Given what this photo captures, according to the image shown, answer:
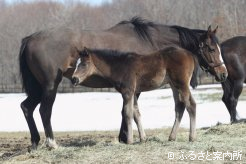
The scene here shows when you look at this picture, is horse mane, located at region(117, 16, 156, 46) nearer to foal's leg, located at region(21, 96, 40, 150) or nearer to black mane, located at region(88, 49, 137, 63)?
black mane, located at region(88, 49, 137, 63)

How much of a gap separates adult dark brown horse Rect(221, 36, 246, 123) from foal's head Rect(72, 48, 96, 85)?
4917 mm

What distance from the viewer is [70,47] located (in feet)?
29.4

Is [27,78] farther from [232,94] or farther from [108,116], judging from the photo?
[108,116]

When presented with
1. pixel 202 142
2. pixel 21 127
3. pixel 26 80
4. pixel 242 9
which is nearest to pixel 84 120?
pixel 21 127

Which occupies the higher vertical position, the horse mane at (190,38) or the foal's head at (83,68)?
the horse mane at (190,38)

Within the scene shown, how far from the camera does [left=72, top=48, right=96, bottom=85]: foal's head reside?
26.8 ft

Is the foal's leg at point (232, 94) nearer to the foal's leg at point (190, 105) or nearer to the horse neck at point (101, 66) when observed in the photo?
the foal's leg at point (190, 105)

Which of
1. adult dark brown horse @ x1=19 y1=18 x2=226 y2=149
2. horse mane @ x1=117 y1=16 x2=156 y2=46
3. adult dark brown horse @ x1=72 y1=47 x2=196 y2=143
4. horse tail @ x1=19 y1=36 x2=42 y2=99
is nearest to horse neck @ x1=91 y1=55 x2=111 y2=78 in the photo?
adult dark brown horse @ x1=72 y1=47 x2=196 y2=143

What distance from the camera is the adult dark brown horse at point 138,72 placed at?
8.09 metres

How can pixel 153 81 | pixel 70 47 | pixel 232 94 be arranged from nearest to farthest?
pixel 153 81 < pixel 70 47 < pixel 232 94

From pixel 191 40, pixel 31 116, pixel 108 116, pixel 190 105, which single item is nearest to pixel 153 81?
pixel 190 105

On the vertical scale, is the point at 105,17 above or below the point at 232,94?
above

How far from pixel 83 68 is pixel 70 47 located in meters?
0.90

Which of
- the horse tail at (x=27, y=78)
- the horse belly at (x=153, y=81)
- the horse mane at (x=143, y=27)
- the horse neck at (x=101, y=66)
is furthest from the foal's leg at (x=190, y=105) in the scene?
the horse tail at (x=27, y=78)
